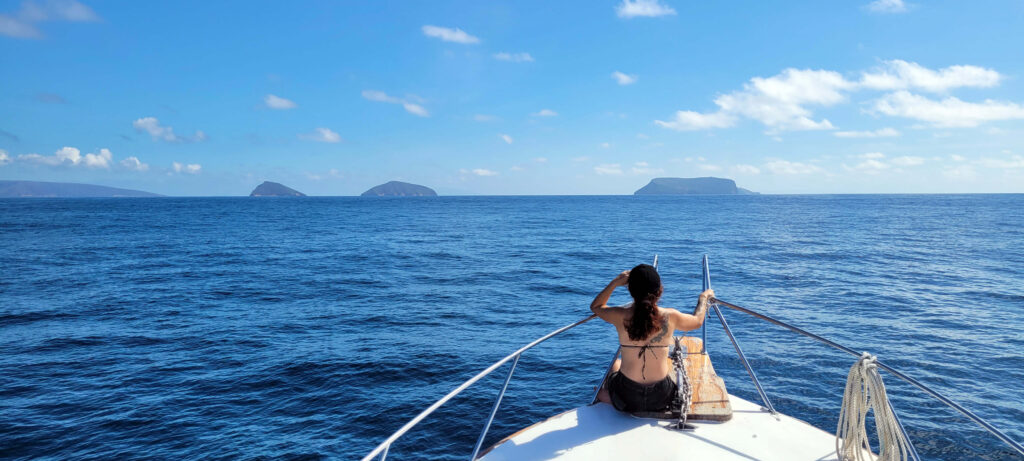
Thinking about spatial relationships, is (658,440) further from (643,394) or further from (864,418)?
(864,418)

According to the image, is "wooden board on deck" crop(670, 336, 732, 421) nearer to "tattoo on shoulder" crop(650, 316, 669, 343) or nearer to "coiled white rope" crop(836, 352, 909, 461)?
"tattoo on shoulder" crop(650, 316, 669, 343)

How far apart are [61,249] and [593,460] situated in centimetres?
5154

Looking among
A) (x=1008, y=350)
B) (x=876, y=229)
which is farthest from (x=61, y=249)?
(x=876, y=229)

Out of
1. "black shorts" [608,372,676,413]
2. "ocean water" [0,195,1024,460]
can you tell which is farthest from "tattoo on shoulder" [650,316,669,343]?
"ocean water" [0,195,1024,460]

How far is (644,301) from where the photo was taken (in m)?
4.93

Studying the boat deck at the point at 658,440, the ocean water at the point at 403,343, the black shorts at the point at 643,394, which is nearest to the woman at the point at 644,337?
the black shorts at the point at 643,394

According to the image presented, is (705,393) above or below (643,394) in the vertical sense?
below

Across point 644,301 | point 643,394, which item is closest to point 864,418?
point 643,394

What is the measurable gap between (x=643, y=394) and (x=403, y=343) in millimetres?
13169

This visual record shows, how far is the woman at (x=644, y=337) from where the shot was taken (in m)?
4.91

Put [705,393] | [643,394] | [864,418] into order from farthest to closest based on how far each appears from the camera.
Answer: [705,393]
[643,394]
[864,418]

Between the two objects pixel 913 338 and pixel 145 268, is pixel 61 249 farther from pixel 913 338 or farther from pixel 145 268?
pixel 913 338

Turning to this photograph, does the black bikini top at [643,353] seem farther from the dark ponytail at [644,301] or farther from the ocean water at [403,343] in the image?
the ocean water at [403,343]

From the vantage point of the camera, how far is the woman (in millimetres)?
4906
